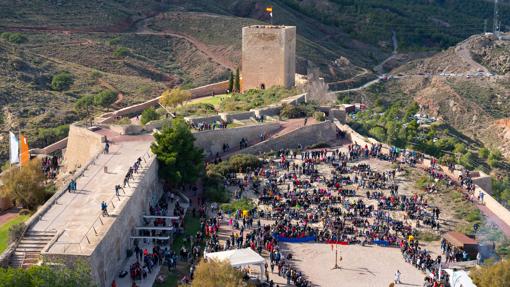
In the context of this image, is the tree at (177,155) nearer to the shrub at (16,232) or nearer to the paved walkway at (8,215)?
the paved walkway at (8,215)

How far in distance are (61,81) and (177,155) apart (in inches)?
903

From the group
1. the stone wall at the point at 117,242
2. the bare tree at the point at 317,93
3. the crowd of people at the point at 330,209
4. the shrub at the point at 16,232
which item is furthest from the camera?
the bare tree at the point at 317,93

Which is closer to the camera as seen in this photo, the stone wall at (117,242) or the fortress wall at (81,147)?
the stone wall at (117,242)

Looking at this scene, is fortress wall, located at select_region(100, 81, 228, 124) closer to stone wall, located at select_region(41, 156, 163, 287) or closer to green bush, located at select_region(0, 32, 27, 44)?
stone wall, located at select_region(41, 156, 163, 287)

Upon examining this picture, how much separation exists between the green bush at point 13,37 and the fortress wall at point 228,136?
2732 cm

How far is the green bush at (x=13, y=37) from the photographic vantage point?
2253 inches

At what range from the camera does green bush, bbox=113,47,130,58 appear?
Answer: 6116 centimetres

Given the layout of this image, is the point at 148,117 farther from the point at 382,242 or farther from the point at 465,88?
the point at 465,88

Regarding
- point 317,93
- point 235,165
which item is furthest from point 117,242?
point 317,93

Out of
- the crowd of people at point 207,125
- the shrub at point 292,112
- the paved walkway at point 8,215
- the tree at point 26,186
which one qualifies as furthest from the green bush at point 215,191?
the shrub at point 292,112

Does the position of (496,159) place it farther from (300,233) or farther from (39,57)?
(39,57)

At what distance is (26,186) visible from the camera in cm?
2741

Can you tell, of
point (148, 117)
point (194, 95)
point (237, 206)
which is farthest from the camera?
point (194, 95)

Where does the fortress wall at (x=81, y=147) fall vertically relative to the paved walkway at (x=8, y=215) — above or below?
above
